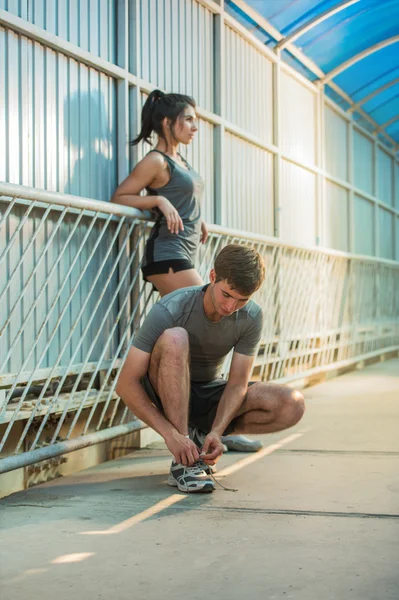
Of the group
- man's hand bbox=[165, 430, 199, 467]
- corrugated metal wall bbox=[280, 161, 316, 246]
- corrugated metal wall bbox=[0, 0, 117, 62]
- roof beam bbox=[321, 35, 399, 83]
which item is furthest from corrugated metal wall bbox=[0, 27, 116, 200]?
roof beam bbox=[321, 35, 399, 83]

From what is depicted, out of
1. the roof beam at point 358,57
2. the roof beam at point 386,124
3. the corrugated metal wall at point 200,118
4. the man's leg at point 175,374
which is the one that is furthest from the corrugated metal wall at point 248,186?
the roof beam at point 386,124

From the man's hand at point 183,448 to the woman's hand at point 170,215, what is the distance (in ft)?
4.37

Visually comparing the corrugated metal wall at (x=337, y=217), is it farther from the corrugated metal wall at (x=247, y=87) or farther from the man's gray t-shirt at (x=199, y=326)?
the man's gray t-shirt at (x=199, y=326)

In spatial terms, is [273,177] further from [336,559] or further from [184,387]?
[336,559]

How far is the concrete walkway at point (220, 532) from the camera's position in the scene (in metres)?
2.37

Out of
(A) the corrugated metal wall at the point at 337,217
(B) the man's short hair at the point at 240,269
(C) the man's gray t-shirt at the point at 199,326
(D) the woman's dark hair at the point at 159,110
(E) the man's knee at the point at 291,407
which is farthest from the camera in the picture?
(A) the corrugated metal wall at the point at 337,217

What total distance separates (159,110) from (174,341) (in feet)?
5.64

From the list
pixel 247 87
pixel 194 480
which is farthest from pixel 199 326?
pixel 247 87

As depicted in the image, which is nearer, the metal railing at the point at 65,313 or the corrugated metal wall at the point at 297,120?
the metal railing at the point at 65,313

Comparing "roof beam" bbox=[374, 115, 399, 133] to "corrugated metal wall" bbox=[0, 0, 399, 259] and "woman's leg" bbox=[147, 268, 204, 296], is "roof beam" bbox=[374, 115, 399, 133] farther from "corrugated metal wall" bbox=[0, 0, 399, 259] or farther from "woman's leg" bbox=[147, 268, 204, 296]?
"woman's leg" bbox=[147, 268, 204, 296]

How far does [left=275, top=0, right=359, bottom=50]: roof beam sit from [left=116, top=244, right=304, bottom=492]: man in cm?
470

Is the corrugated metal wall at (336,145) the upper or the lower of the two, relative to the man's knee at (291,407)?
upper

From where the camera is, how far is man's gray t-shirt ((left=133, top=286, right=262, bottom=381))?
365cm

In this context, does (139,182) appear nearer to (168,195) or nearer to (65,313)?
(168,195)
